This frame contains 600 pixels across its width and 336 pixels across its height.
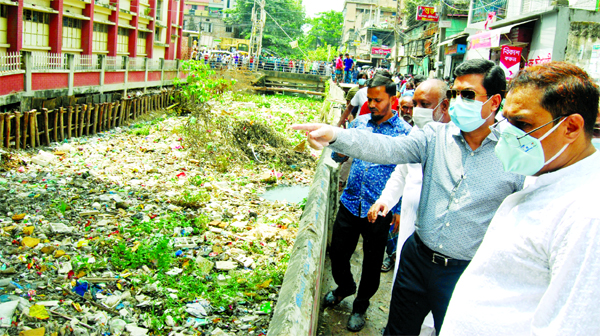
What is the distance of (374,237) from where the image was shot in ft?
11.2

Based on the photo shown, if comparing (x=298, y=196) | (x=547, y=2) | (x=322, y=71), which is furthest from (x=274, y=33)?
(x=298, y=196)

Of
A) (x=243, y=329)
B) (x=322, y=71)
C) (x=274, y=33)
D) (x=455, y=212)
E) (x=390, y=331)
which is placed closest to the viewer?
(x=455, y=212)

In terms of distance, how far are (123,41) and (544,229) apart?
971 inches

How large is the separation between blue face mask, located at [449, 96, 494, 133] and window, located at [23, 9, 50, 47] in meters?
15.4

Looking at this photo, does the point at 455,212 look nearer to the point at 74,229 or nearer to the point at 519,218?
the point at 519,218

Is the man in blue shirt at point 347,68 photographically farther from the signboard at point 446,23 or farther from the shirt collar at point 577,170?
the shirt collar at point 577,170

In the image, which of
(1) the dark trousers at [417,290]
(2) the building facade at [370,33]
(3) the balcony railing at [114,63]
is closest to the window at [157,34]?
(3) the balcony railing at [114,63]

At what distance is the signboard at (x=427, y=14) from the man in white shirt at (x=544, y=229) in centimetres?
3008

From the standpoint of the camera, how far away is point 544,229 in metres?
1.32

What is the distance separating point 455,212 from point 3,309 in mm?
3422

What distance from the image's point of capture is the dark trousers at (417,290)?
226cm

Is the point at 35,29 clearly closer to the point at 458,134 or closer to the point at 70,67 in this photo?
the point at 70,67

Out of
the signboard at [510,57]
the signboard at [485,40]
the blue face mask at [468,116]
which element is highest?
the signboard at [485,40]

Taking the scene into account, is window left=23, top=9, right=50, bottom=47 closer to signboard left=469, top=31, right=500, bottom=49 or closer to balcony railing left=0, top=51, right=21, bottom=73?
balcony railing left=0, top=51, right=21, bottom=73
